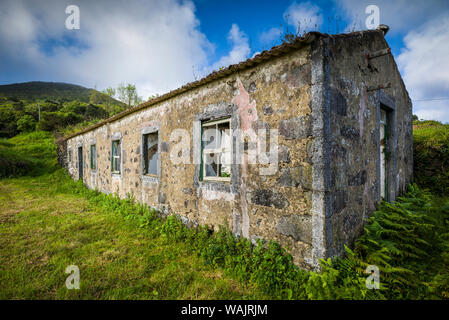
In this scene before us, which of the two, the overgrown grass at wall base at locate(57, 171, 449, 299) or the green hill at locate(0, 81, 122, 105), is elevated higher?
the green hill at locate(0, 81, 122, 105)

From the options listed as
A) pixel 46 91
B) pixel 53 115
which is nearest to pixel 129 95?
pixel 53 115

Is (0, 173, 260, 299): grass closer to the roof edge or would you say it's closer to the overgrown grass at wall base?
the overgrown grass at wall base

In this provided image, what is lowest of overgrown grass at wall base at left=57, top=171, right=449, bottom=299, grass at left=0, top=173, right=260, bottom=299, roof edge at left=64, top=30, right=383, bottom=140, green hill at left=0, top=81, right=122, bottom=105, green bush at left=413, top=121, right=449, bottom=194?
grass at left=0, top=173, right=260, bottom=299

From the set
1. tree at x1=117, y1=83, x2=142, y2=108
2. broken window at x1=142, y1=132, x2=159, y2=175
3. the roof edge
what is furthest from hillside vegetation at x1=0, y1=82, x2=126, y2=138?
the roof edge

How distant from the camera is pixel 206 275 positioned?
3.16 meters

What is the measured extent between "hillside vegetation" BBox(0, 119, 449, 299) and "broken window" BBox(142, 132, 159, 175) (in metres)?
1.38

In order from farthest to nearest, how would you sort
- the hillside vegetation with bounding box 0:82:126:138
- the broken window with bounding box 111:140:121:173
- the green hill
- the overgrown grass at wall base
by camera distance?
the green hill < the hillside vegetation with bounding box 0:82:126:138 < the broken window with bounding box 111:140:121:173 < the overgrown grass at wall base

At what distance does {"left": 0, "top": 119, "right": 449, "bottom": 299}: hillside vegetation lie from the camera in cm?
264

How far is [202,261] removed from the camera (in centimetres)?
350

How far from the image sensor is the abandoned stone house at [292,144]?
2775 millimetres

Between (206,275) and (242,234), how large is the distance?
860 mm

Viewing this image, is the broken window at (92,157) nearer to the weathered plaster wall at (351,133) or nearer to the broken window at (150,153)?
the broken window at (150,153)
